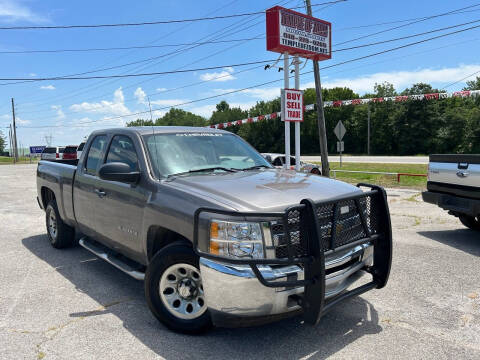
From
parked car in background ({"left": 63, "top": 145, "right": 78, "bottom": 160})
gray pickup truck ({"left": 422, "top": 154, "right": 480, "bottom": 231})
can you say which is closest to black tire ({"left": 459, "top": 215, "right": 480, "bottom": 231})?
gray pickup truck ({"left": 422, "top": 154, "right": 480, "bottom": 231})

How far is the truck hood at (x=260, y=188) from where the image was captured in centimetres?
299

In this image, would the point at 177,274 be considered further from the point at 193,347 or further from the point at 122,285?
Result: the point at 122,285

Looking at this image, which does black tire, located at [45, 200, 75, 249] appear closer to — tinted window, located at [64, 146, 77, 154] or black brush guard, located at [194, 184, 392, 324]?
black brush guard, located at [194, 184, 392, 324]

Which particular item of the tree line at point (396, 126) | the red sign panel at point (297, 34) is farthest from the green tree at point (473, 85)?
the red sign panel at point (297, 34)

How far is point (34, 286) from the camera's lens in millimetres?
4477

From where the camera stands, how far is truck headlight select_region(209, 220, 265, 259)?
9.15 ft

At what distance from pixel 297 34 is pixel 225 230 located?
12.5 m

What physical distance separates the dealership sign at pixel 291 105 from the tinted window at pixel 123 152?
8772mm

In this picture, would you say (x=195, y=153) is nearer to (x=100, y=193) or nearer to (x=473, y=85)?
(x=100, y=193)

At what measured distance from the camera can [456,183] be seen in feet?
20.1

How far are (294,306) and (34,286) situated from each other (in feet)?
10.5

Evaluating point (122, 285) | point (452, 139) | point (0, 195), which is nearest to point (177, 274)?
point (122, 285)

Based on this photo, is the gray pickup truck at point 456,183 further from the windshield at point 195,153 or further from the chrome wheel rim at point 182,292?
the chrome wheel rim at point 182,292

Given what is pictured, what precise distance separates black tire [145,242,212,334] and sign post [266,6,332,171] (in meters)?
9.61
